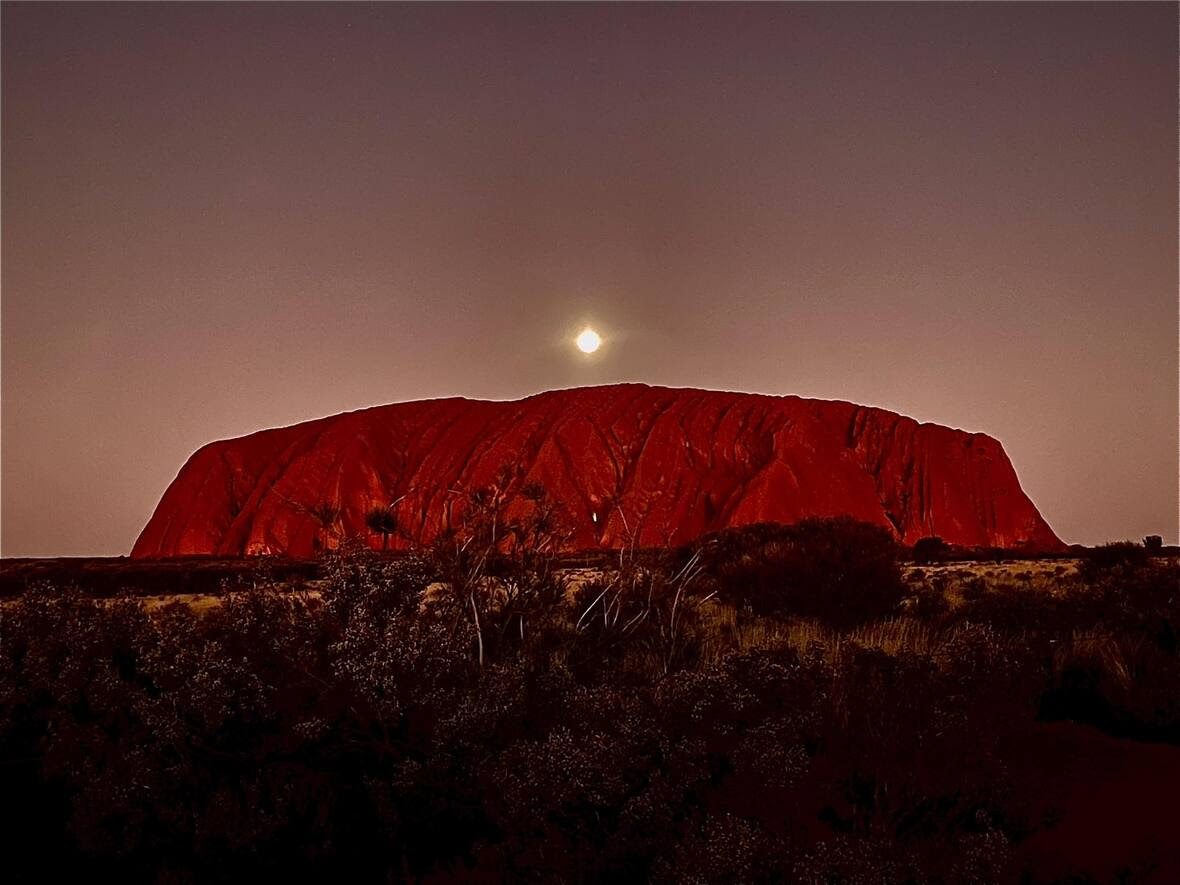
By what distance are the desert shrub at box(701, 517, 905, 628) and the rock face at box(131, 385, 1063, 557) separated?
3904 centimetres

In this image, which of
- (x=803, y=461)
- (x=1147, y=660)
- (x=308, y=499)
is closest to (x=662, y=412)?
(x=803, y=461)

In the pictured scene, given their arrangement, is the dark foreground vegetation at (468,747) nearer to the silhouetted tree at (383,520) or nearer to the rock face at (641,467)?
the silhouetted tree at (383,520)

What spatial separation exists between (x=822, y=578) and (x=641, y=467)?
4870 centimetres

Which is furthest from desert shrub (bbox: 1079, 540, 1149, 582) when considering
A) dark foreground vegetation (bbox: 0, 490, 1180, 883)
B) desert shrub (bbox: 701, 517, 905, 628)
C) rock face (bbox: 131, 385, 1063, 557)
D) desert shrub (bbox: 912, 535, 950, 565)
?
rock face (bbox: 131, 385, 1063, 557)

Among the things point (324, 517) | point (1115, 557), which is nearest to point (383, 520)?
point (324, 517)

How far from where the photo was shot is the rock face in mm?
59875

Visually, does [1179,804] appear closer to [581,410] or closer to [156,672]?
[156,672]

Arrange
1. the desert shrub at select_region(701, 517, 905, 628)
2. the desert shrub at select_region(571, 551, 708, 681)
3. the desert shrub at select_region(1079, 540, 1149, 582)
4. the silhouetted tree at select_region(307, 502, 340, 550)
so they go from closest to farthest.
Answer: the silhouetted tree at select_region(307, 502, 340, 550)
the desert shrub at select_region(571, 551, 708, 681)
the desert shrub at select_region(701, 517, 905, 628)
the desert shrub at select_region(1079, 540, 1149, 582)

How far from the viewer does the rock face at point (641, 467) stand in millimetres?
59875

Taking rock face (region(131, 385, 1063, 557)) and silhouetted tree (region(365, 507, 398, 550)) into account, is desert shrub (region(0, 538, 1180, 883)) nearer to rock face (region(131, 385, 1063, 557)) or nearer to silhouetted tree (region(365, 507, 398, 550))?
silhouetted tree (region(365, 507, 398, 550))

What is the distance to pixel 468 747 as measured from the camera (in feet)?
16.9

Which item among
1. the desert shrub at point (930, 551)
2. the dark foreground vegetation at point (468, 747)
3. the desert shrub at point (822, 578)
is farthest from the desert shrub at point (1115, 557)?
the dark foreground vegetation at point (468, 747)

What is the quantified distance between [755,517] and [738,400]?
55.5 ft

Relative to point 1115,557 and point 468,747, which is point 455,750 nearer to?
point 468,747
